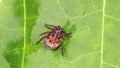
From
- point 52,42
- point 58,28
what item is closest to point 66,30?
point 58,28

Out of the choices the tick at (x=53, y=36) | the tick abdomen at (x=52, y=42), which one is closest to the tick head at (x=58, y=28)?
the tick at (x=53, y=36)

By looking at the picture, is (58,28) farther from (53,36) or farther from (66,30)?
(53,36)

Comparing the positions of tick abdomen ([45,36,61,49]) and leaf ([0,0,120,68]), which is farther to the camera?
tick abdomen ([45,36,61,49])

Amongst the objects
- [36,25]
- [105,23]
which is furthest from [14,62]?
[105,23]

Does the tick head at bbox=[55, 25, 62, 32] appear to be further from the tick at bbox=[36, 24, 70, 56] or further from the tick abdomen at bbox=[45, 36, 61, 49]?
the tick abdomen at bbox=[45, 36, 61, 49]

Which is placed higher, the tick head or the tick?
the tick head

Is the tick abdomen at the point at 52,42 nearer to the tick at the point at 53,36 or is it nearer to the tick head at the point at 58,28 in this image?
the tick at the point at 53,36

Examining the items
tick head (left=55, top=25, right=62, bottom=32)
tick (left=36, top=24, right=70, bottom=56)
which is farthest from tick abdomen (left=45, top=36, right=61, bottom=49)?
tick head (left=55, top=25, right=62, bottom=32)
